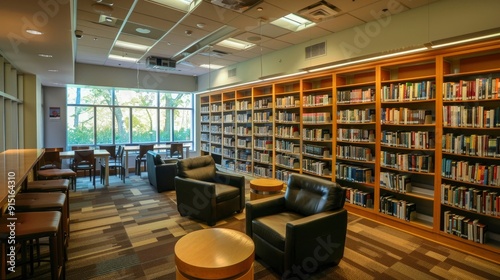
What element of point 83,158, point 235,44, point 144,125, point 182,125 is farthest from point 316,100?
point 144,125

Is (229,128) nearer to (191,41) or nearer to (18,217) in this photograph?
(191,41)

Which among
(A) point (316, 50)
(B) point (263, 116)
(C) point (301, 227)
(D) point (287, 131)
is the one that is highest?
(A) point (316, 50)

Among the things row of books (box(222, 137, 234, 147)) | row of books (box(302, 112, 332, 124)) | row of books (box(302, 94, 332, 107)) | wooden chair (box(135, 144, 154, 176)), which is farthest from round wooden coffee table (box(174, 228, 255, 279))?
wooden chair (box(135, 144, 154, 176))

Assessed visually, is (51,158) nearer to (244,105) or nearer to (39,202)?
(39,202)

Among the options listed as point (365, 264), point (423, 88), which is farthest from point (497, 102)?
point (365, 264)

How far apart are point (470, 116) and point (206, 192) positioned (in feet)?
Answer: 11.7

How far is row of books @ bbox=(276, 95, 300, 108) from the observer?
5.71 m

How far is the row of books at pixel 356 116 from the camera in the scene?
4.35 m

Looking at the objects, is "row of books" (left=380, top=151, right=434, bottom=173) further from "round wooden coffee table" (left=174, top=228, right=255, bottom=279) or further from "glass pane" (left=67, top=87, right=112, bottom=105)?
"glass pane" (left=67, top=87, right=112, bottom=105)

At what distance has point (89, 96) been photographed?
26.9 ft

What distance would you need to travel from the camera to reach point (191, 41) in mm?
5398

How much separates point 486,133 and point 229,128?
5707 mm

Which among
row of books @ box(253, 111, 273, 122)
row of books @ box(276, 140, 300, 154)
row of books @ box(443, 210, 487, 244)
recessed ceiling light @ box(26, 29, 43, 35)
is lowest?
row of books @ box(443, 210, 487, 244)

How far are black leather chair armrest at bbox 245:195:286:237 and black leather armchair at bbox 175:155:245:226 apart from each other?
3.29ft
